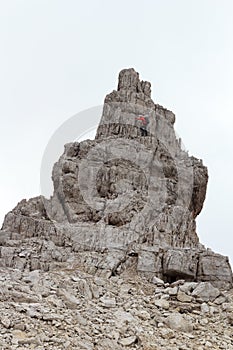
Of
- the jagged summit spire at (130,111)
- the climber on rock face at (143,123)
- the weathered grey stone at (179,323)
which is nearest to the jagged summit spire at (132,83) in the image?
the jagged summit spire at (130,111)

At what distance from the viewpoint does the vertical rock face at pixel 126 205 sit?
76.9 feet

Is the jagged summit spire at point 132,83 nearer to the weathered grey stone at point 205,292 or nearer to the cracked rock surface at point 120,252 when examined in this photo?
the cracked rock surface at point 120,252

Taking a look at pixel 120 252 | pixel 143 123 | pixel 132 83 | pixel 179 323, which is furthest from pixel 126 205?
pixel 132 83

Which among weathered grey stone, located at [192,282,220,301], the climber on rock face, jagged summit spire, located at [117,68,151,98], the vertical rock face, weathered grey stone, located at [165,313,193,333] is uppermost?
jagged summit spire, located at [117,68,151,98]

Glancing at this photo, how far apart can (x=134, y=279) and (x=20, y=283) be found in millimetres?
6620

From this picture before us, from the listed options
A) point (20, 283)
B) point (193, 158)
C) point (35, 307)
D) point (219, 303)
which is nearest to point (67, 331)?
point (35, 307)

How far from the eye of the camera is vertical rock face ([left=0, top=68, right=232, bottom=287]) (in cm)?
2345

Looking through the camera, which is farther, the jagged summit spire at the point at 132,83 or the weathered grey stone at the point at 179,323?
the jagged summit spire at the point at 132,83

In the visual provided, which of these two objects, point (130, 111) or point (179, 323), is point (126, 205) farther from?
point (179, 323)

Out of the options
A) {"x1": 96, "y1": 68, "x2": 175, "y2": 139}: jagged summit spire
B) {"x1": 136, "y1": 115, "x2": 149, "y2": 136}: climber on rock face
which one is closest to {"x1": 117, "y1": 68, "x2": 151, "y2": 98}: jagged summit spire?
{"x1": 96, "y1": 68, "x2": 175, "y2": 139}: jagged summit spire

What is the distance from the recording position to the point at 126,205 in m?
31.6

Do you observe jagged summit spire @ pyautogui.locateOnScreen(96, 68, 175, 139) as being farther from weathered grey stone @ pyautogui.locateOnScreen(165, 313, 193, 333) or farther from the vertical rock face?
weathered grey stone @ pyautogui.locateOnScreen(165, 313, 193, 333)

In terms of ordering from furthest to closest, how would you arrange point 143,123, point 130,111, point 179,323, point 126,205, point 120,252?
point 130,111 < point 143,123 < point 126,205 < point 120,252 < point 179,323

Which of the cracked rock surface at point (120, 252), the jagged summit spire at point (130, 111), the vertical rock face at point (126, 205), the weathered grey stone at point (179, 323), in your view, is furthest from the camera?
the jagged summit spire at point (130, 111)
